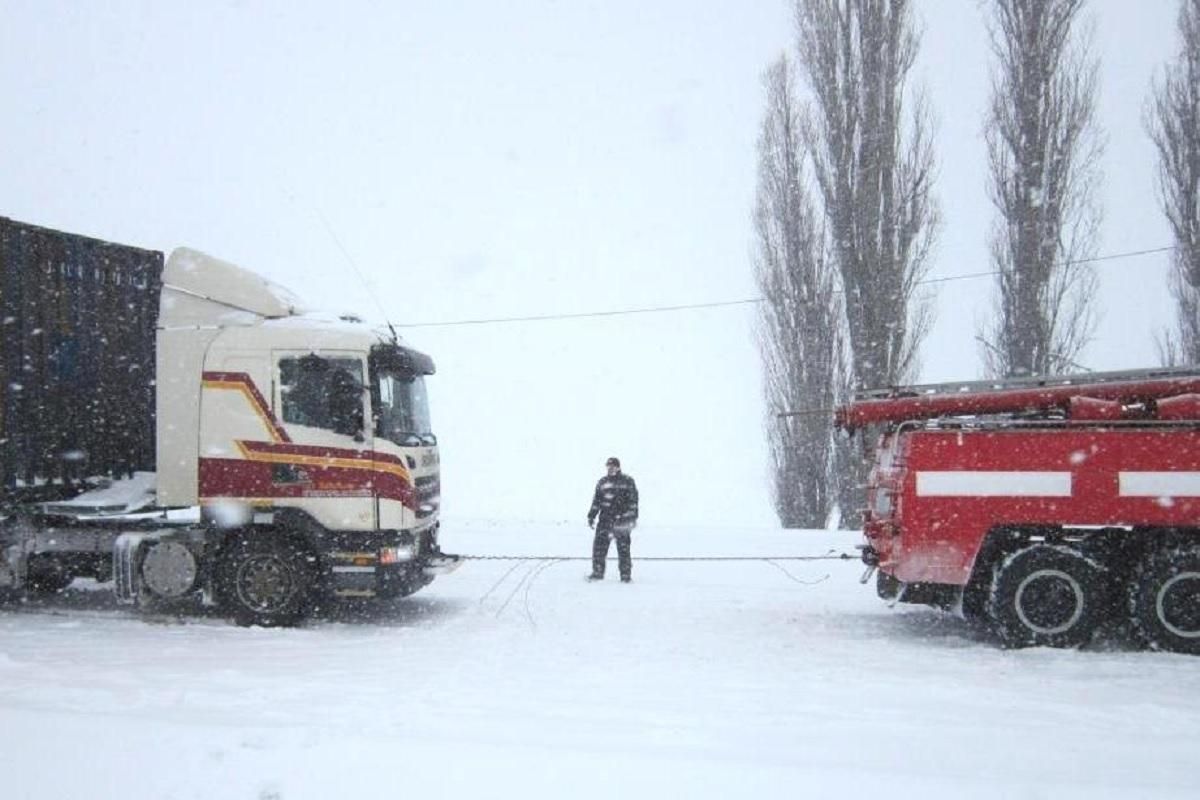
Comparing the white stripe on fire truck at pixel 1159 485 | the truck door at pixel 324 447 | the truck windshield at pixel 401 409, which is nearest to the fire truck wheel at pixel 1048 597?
the white stripe on fire truck at pixel 1159 485

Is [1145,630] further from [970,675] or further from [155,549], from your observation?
[155,549]

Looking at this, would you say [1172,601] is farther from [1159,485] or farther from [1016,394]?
[1016,394]

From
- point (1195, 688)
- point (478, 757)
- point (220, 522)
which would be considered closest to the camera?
point (478, 757)

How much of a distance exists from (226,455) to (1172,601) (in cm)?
892

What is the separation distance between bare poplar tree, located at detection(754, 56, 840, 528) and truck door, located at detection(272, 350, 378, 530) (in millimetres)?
12847

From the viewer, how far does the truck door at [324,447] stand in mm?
9578

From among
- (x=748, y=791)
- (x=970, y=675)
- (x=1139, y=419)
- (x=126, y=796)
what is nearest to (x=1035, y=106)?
(x=1139, y=419)

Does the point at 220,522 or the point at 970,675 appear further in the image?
the point at 220,522

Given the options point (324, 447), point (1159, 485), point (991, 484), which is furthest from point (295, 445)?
point (1159, 485)

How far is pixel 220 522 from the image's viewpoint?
970 cm

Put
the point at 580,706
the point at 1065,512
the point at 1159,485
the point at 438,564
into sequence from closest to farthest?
the point at 580,706
the point at 1159,485
the point at 1065,512
the point at 438,564

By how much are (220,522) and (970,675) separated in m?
7.04

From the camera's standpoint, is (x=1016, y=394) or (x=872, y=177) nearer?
(x=1016, y=394)

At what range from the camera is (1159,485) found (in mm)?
8703
